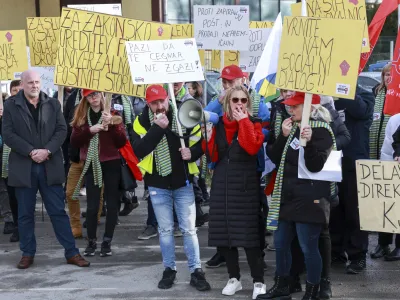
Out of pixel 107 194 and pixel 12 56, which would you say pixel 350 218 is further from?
pixel 12 56

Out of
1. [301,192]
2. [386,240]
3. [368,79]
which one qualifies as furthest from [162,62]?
[368,79]

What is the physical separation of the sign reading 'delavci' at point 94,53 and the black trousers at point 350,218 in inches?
85.2

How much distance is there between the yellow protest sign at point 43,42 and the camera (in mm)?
9359

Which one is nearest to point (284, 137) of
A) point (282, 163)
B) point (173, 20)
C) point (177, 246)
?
point (282, 163)

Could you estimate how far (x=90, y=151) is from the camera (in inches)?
310

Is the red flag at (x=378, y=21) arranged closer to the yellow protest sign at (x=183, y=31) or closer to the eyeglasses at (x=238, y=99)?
the eyeglasses at (x=238, y=99)

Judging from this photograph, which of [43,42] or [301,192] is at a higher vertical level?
[43,42]

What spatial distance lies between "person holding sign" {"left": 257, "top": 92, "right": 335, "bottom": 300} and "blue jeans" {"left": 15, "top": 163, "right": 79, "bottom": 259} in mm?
2345

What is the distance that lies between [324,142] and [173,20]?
1420 cm

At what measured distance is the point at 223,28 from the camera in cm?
932

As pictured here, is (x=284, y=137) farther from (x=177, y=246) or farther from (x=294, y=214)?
(x=177, y=246)

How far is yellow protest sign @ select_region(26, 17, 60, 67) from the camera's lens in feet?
30.7

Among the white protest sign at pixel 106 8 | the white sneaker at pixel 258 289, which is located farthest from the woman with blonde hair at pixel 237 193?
the white protest sign at pixel 106 8

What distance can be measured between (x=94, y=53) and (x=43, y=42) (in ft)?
6.71
